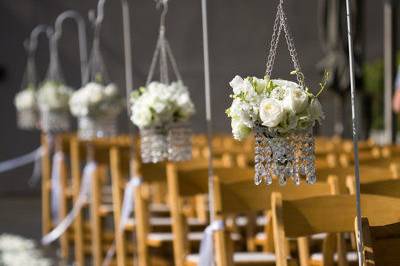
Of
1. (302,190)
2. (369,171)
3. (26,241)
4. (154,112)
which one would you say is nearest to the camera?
(302,190)

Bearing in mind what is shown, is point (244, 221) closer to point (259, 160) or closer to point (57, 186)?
point (57, 186)

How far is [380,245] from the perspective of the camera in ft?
10.9

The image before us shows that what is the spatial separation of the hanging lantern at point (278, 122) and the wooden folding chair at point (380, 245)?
263 millimetres

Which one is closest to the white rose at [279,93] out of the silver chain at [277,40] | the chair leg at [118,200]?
the silver chain at [277,40]

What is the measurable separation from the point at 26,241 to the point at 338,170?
513cm

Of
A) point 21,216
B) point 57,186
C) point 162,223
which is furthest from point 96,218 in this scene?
point 21,216

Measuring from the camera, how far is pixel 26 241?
9.88 metres

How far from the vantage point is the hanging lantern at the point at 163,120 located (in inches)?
219

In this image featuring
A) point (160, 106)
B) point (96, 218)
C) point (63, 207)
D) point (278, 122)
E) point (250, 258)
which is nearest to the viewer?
point (278, 122)

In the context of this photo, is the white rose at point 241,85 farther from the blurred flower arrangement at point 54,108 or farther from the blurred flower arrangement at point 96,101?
the blurred flower arrangement at point 54,108

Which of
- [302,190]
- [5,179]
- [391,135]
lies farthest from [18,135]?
[302,190]

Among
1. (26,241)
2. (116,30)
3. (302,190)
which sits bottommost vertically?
(26,241)

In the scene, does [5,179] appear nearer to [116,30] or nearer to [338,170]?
[116,30]

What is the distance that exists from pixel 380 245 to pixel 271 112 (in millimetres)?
556
